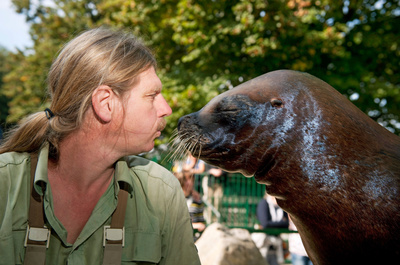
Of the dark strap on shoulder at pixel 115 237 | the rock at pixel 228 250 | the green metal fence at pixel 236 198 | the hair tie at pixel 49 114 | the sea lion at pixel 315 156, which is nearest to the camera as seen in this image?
the sea lion at pixel 315 156

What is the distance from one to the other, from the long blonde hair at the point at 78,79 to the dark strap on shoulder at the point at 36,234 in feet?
1.02

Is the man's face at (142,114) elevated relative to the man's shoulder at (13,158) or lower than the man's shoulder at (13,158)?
elevated

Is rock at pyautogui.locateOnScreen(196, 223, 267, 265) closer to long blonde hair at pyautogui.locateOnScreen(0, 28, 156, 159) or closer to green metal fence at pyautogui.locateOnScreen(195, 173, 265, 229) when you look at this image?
long blonde hair at pyautogui.locateOnScreen(0, 28, 156, 159)

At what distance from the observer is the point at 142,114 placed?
1.95 metres

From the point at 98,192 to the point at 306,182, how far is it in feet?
3.58

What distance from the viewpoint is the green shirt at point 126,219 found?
1785 millimetres

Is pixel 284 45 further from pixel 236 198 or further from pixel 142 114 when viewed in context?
pixel 142 114

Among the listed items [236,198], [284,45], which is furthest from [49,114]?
[236,198]

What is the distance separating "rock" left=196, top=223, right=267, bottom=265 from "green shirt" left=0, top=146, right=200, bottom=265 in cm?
238

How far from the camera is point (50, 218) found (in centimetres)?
180

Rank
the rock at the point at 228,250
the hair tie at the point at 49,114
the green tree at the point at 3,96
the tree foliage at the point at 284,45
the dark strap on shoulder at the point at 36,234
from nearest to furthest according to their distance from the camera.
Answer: the dark strap on shoulder at the point at 36,234
the hair tie at the point at 49,114
the rock at the point at 228,250
the tree foliage at the point at 284,45
the green tree at the point at 3,96

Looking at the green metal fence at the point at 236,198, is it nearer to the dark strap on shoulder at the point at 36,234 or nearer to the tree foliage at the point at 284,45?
the tree foliage at the point at 284,45

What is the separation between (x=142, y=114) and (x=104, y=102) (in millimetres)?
198

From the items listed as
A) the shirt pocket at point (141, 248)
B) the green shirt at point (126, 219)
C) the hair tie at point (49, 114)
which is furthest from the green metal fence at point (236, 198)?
the hair tie at point (49, 114)
